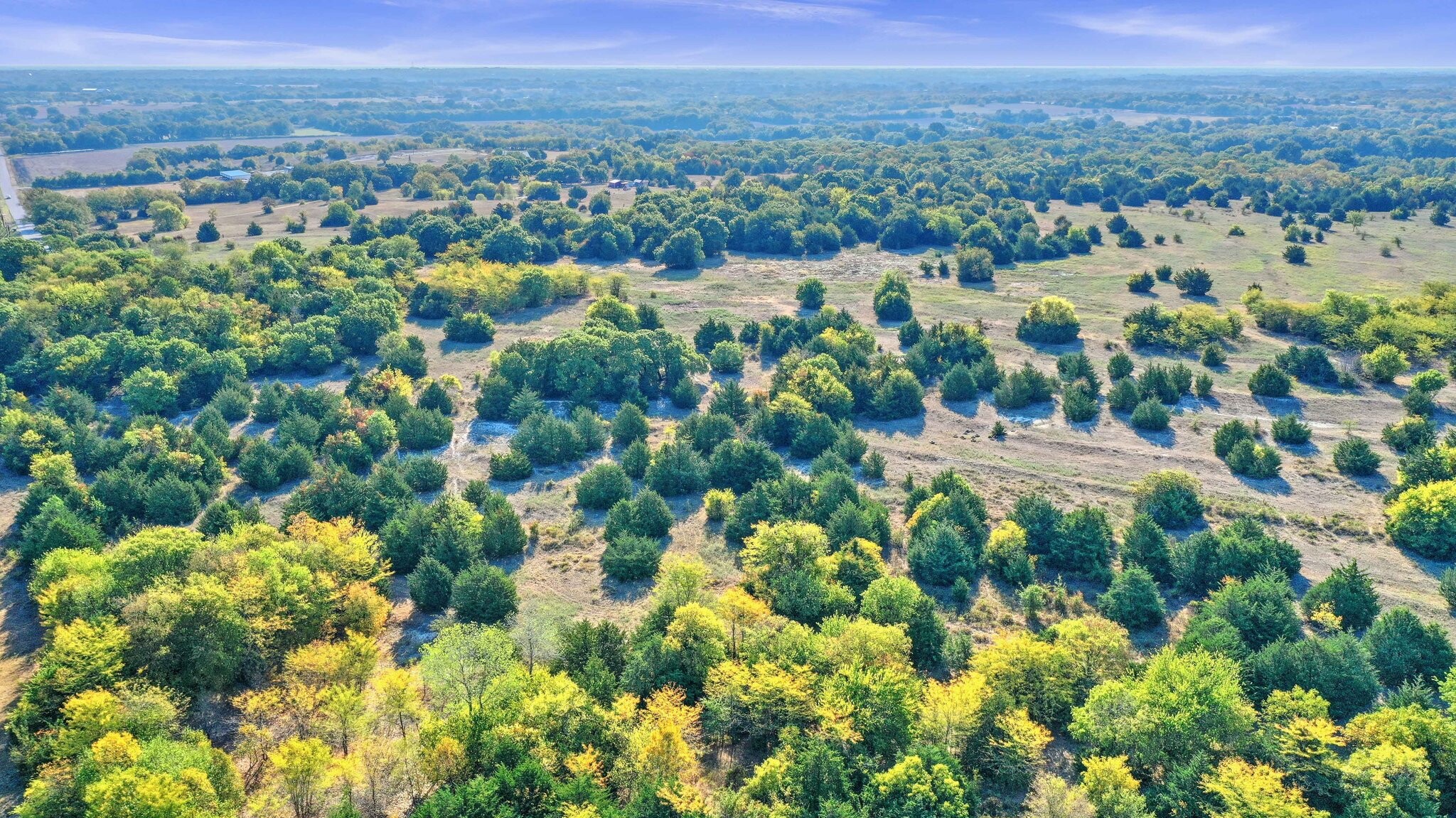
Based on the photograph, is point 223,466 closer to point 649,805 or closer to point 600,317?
point 600,317

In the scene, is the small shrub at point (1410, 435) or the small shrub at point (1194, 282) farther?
the small shrub at point (1194, 282)

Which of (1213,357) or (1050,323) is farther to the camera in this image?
(1050,323)

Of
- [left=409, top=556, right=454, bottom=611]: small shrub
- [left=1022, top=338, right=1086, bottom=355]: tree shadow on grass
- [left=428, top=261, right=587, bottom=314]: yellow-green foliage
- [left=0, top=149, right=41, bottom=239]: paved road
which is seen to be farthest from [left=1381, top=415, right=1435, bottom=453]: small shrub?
[left=0, top=149, right=41, bottom=239]: paved road

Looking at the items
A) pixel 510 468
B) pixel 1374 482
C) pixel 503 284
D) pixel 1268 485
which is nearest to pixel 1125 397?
pixel 1268 485

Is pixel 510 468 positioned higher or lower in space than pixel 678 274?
lower

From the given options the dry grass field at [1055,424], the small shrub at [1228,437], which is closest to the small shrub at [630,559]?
the dry grass field at [1055,424]

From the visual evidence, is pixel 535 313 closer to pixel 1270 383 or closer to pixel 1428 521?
pixel 1270 383

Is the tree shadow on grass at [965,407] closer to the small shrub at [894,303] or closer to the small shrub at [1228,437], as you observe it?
the small shrub at [1228,437]
